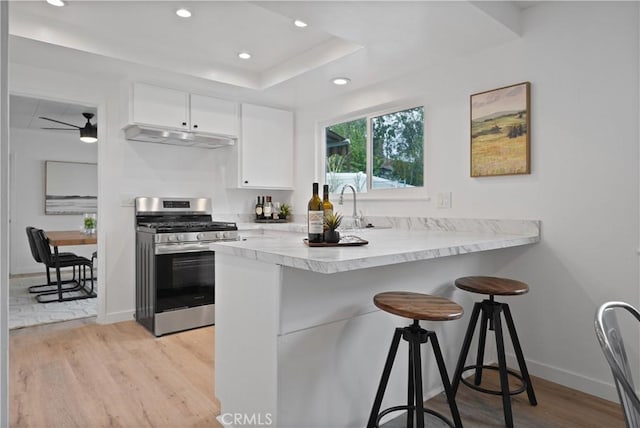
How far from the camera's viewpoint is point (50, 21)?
2.74 metres

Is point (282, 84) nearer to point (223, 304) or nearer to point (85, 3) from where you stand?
point (85, 3)

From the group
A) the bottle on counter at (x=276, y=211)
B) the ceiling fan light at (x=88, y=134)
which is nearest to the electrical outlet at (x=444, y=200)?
the bottle on counter at (x=276, y=211)

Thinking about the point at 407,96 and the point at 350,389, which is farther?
the point at 407,96

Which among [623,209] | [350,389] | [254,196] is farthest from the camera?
[254,196]

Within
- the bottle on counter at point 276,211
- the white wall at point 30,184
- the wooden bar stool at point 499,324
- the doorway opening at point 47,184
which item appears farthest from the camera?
the white wall at point 30,184

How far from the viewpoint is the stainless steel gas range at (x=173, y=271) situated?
331 cm

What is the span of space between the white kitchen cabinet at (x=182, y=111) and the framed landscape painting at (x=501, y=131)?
239 centimetres

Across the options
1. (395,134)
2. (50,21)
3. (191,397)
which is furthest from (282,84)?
(191,397)

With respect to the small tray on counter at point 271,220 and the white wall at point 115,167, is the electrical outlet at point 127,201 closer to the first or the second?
the white wall at point 115,167

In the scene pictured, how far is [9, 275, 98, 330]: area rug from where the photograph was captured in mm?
3641

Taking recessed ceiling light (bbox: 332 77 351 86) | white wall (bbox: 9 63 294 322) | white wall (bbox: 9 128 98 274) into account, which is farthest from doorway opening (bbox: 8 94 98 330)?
recessed ceiling light (bbox: 332 77 351 86)

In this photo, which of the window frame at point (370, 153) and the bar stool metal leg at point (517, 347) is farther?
the window frame at point (370, 153)

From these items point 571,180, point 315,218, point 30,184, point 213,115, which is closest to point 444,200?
point 571,180

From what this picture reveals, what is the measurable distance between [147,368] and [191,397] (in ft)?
1.91
